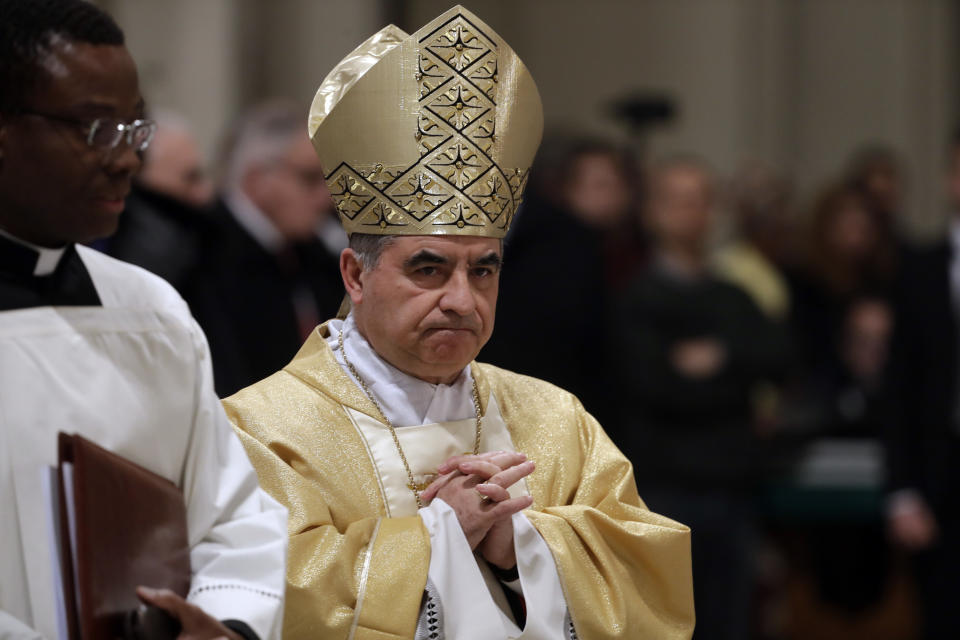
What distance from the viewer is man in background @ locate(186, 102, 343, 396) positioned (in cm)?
427

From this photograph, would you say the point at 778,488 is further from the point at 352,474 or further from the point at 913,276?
the point at 352,474

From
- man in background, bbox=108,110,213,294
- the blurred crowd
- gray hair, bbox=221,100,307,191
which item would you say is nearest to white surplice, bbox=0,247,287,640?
the blurred crowd

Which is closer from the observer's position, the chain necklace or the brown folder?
the brown folder

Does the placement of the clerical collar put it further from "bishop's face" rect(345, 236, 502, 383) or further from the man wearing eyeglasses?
"bishop's face" rect(345, 236, 502, 383)

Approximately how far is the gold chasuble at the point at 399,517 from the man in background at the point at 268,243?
1065 mm

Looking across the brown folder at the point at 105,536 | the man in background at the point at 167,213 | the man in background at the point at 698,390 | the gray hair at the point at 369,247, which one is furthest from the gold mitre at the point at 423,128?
the man in background at the point at 698,390

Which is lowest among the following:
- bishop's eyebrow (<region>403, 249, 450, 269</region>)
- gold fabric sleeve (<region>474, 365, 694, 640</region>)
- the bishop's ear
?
gold fabric sleeve (<region>474, 365, 694, 640</region>)

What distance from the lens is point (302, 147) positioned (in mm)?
4883

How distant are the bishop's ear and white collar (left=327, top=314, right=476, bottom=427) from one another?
0.33ft

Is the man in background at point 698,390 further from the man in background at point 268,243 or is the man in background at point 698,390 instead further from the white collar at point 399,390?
the white collar at point 399,390

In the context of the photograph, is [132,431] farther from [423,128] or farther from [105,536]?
[423,128]

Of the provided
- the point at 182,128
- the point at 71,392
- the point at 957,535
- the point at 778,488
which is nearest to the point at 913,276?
the point at 957,535

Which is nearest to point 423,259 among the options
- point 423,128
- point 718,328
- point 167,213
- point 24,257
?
point 423,128

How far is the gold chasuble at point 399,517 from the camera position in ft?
9.09
